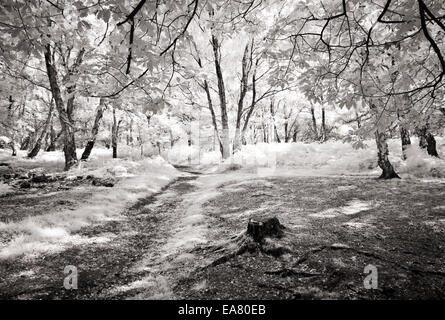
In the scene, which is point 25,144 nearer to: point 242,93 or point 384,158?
point 242,93

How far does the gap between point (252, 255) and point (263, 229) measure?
54cm

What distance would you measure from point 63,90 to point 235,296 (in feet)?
52.2

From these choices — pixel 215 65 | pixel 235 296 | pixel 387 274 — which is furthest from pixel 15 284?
pixel 215 65

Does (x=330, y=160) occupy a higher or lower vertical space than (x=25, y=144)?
lower

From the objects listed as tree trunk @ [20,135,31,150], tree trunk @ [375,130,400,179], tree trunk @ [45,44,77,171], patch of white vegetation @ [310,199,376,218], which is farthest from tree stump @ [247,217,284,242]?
tree trunk @ [20,135,31,150]

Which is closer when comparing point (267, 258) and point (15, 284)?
point (15, 284)

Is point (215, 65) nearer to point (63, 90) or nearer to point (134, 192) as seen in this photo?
point (63, 90)

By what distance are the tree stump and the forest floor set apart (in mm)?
176

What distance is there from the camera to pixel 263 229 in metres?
5.00

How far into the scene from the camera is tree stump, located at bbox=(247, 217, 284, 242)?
16.2 feet

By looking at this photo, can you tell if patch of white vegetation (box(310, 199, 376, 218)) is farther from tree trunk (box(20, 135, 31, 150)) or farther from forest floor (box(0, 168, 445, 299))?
tree trunk (box(20, 135, 31, 150))

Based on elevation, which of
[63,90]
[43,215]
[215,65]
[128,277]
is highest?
[215,65]

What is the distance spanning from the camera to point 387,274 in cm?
382

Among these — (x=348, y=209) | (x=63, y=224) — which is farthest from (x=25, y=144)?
(x=348, y=209)
